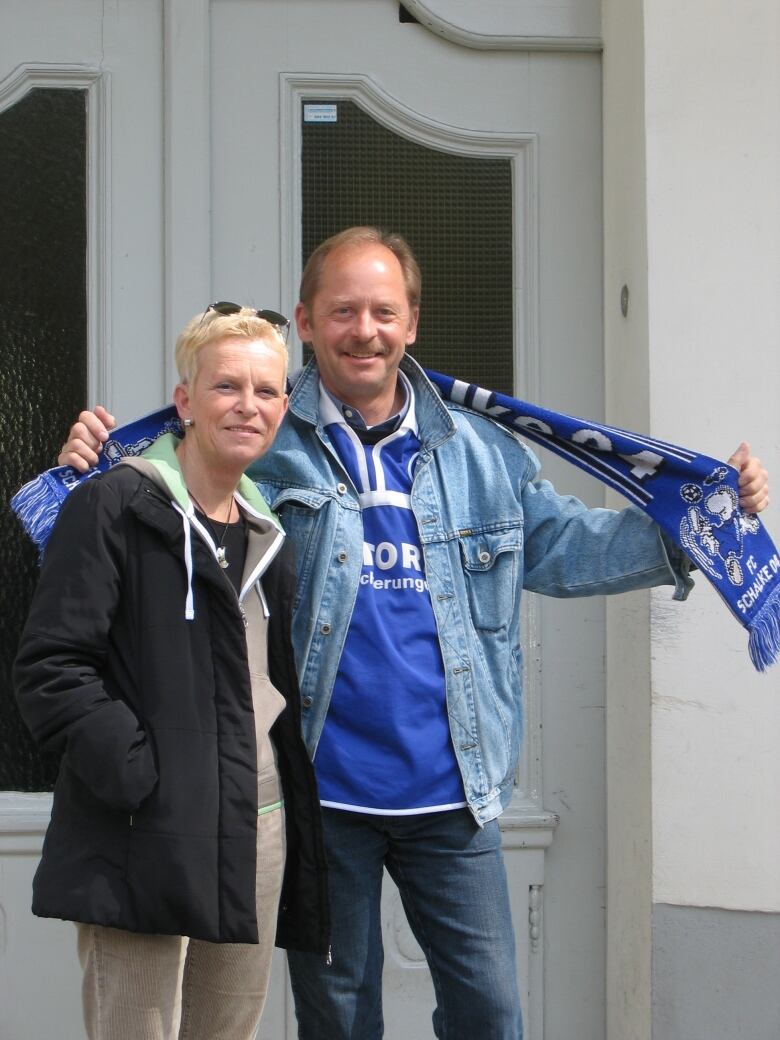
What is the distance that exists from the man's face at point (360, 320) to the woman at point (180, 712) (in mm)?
202

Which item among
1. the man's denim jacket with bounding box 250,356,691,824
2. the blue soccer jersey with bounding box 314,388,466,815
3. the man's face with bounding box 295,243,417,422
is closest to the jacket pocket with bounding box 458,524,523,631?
the man's denim jacket with bounding box 250,356,691,824

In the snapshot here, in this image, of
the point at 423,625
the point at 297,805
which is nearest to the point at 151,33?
the point at 423,625

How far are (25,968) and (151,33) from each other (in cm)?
258

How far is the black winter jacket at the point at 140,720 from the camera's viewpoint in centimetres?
207

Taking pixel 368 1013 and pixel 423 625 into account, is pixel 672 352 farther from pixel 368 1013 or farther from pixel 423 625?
pixel 368 1013

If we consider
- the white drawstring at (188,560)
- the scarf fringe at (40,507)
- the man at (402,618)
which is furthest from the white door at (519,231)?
the white drawstring at (188,560)

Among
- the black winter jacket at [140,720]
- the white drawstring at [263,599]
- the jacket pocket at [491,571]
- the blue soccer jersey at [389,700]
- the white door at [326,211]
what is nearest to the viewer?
the black winter jacket at [140,720]

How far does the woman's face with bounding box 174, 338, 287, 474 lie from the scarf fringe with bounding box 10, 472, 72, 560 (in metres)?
0.31

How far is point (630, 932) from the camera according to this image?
350 centimetres

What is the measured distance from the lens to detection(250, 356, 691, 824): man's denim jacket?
2502 mm

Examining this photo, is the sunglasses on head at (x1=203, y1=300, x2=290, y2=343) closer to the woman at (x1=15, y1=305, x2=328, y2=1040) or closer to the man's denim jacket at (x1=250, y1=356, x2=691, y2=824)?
the woman at (x1=15, y1=305, x2=328, y2=1040)

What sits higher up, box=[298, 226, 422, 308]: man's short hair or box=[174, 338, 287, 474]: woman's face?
box=[298, 226, 422, 308]: man's short hair

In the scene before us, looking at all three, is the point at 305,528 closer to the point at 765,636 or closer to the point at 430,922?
the point at 430,922

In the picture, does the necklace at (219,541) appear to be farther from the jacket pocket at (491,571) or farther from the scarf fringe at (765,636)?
the scarf fringe at (765,636)
